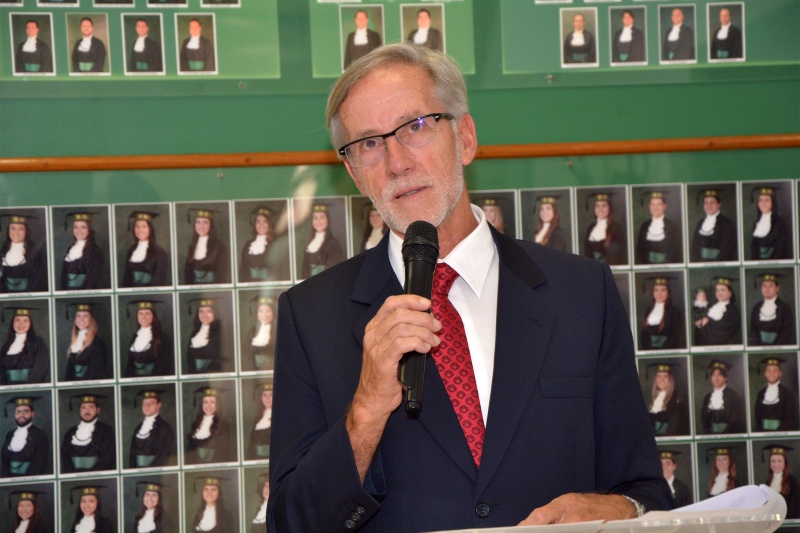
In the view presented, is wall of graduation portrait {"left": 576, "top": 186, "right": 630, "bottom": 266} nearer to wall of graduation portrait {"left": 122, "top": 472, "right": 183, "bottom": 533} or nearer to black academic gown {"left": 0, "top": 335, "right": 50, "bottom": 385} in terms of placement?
wall of graduation portrait {"left": 122, "top": 472, "right": 183, "bottom": 533}

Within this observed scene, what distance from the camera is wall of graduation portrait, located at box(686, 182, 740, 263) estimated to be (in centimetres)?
293

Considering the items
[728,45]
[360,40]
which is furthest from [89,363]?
[728,45]

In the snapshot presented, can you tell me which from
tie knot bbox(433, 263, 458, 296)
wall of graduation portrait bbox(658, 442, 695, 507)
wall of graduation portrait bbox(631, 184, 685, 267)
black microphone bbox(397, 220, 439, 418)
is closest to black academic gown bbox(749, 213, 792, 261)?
wall of graduation portrait bbox(631, 184, 685, 267)

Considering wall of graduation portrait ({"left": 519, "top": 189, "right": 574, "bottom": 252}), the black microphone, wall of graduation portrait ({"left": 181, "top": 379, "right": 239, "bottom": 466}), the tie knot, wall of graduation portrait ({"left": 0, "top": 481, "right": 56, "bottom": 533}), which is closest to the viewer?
the black microphone

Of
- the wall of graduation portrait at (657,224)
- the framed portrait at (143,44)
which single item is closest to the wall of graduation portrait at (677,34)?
the wall of graduation portrait at (657,224)

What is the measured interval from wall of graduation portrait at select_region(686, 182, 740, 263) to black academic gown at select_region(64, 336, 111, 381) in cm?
188

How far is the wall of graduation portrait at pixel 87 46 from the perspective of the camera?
2742 mm

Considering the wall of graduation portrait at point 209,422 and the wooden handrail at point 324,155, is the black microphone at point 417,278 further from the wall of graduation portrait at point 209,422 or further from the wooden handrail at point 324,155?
the wall of graduation portrait at point 209,422

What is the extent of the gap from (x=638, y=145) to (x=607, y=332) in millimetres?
1135

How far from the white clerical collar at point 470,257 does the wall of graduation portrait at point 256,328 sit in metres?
0.88

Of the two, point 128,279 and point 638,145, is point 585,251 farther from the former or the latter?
point 128,279

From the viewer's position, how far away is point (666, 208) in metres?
2.92

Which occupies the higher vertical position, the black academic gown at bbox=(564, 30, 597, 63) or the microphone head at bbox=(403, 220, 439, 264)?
the black academic gown at bbox=(564, 30, 597, 63)

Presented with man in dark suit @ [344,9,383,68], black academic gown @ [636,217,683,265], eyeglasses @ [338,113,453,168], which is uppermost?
man in dark suit @ [344,9,383,68]
